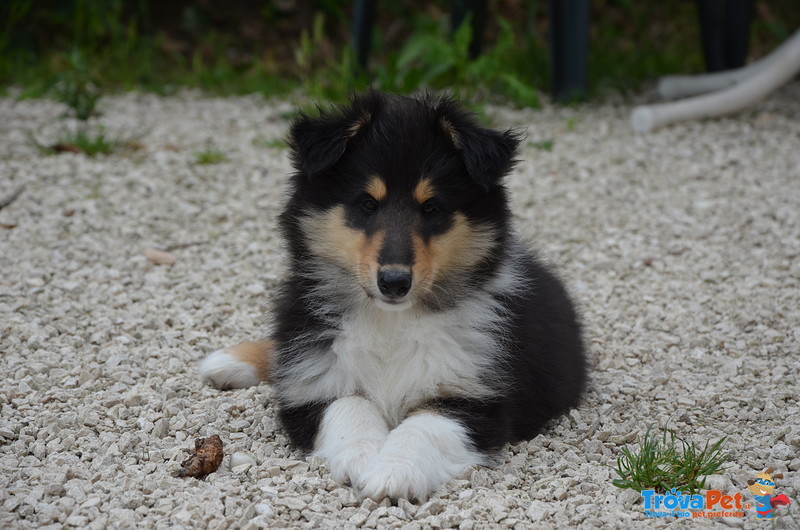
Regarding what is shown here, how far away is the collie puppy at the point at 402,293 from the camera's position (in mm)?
3438

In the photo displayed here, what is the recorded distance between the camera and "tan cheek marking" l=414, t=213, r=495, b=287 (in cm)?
342

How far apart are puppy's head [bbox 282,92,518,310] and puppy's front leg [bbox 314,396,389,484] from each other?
0.42 metres

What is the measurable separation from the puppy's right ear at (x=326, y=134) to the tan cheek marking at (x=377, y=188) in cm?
15

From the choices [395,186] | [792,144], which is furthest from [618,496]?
[792,144]

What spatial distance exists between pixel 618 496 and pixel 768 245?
10.5ft

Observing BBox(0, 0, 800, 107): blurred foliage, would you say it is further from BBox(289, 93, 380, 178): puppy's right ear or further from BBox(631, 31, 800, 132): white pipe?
BBox(289, 93, 380, 178): puppy's right ear

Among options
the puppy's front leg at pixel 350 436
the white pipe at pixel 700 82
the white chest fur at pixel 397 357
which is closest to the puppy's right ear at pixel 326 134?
the white chest fur at pixel 397 357

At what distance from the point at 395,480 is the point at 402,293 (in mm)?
646

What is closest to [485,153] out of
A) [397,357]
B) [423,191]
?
[423,191]

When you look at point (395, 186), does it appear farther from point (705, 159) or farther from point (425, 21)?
point (425, 21)

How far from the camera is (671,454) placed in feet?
10.8

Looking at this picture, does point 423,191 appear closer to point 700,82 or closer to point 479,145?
point 479,145

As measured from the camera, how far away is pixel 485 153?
3.50m

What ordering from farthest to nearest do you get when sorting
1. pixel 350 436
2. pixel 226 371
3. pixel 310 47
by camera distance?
pixel 310 47 → pixel 226 371 → pixel 350 436
